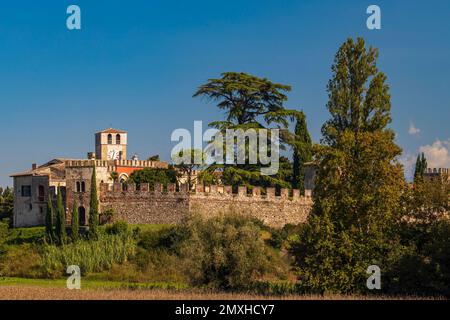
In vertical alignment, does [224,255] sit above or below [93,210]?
below

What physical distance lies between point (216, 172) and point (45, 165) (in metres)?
13.6

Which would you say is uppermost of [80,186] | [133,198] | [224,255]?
[80,186]

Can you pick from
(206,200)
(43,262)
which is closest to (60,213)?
(43,262)

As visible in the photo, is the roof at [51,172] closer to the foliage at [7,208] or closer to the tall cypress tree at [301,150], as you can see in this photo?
the foliage at [7,208]

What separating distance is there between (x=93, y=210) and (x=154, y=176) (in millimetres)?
5680

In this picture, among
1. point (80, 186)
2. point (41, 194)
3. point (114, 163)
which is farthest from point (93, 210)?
point (41, 194)

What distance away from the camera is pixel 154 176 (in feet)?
185

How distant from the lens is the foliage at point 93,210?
50.8m

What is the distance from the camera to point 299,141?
2283 inches

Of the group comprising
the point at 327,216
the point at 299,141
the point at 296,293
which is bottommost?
the point at 296,293

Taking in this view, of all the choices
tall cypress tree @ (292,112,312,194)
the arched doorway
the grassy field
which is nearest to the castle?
the arched doorway

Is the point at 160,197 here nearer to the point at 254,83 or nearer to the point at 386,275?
the point at 254,83

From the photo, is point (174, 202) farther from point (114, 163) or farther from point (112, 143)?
point (112, 143)
